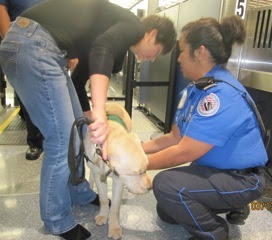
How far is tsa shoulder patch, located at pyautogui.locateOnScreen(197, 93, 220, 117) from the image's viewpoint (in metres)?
1.31

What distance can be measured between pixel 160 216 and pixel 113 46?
3.43 ft

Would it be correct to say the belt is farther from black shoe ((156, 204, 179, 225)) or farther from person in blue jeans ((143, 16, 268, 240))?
black shoe ((156, 204, 179, 225))

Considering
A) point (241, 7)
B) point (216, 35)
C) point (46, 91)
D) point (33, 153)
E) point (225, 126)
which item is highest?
point (241, 7)

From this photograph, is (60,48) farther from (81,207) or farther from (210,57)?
(81,207)

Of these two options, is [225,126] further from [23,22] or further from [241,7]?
[241,7]

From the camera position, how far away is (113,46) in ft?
3.91

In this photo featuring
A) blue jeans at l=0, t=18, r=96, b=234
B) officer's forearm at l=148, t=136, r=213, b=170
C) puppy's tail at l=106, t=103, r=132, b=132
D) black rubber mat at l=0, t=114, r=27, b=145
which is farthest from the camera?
black rubber mat at l=0, t=114, r=27, b=145

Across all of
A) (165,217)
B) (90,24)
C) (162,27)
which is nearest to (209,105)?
(162,27)

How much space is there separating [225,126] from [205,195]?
339 mm

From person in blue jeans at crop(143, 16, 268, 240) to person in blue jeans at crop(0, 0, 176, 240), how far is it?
13.0 inches

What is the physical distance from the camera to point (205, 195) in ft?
4.47

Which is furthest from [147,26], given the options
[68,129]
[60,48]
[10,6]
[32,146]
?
[32,146]

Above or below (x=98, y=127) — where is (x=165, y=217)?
below

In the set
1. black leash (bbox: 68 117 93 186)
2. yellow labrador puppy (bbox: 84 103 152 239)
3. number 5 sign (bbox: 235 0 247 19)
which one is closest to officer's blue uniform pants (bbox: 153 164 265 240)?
yellow labrador puppy (bbox: 84 103 152 239)
